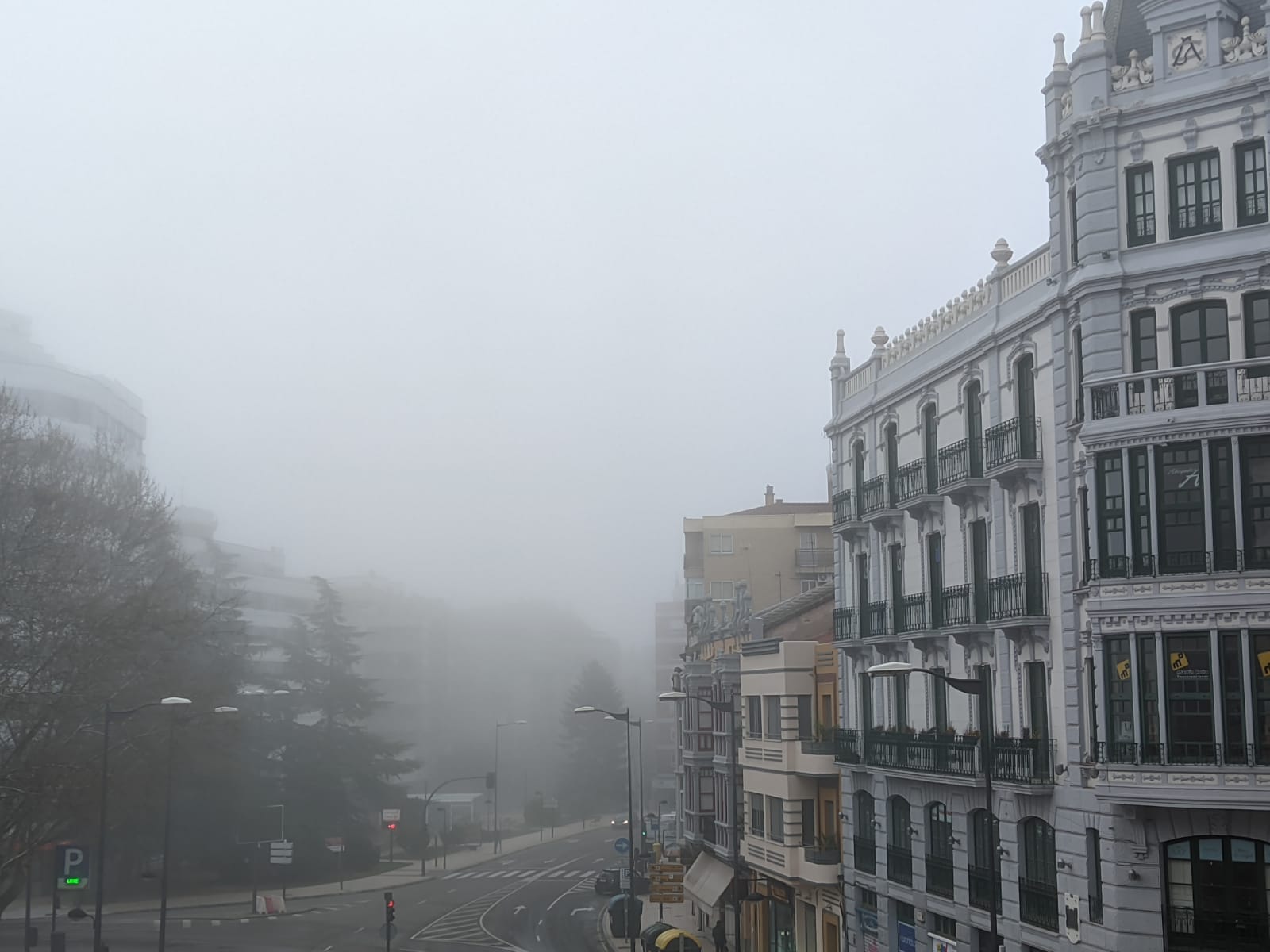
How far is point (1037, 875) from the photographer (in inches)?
1206

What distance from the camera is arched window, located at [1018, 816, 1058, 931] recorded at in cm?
2978

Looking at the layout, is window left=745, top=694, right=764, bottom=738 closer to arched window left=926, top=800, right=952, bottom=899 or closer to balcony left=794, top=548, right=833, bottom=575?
arched window left=926, top=800, right=952, bottom=899

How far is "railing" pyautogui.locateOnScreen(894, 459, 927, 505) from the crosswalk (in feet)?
176

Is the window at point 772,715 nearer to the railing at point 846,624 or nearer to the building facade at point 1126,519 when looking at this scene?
the railing at point 846,624

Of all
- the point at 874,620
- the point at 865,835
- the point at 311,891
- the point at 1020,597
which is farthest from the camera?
the point at 311,891

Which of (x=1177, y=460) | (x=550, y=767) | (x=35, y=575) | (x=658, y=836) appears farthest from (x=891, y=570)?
(x=550, y=767)

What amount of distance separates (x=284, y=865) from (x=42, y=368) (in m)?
43.7

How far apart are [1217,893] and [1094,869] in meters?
2.52

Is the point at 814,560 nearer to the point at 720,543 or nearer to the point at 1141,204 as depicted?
the point at 720,543

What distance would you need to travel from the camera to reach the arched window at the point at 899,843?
3819 cm

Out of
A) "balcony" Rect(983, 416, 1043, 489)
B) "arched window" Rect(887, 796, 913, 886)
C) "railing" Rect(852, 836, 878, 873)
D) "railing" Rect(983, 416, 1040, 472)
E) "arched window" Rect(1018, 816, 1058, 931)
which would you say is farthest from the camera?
"railing" Rect(852, 836, 878, 873)

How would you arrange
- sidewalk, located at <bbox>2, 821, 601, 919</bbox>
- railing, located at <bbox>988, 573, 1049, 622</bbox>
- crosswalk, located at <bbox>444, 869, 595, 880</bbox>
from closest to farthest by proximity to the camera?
1. railing, located at <bbox>988, 573, 1049, 622</bbox>
2. sidewalk, located at <bbox>2, 821, 601, 919</bbox>
3. crosswalk, located at <bbox>444, 869, 595, 880</bbox>

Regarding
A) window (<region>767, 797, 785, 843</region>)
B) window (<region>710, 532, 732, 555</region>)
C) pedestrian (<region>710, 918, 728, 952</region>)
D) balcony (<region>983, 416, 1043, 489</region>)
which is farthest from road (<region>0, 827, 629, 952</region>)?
balcony (<region>983, 416, 1043, 489</region>)

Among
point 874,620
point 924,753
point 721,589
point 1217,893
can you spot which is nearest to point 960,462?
point 924,753
